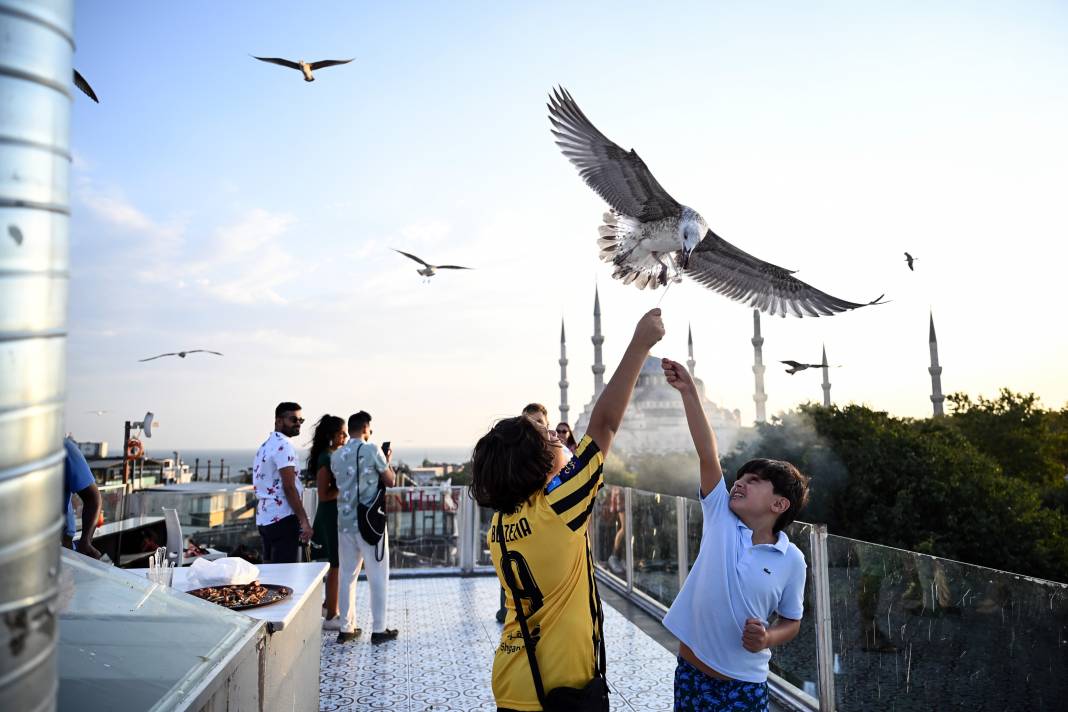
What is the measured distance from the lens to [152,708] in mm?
1457

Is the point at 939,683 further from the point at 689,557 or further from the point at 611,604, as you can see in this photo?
the point at 611,604

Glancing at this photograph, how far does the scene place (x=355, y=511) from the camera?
209 inches

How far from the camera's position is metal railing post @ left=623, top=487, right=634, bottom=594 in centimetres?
713

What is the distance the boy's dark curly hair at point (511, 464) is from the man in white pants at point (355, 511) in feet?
11.9

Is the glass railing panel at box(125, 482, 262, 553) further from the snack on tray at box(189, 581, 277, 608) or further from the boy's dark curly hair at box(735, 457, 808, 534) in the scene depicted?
the boy's dark curly hair at box(735, 457, 808, 534)

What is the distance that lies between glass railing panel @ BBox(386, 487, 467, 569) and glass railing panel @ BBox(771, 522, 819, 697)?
539cm

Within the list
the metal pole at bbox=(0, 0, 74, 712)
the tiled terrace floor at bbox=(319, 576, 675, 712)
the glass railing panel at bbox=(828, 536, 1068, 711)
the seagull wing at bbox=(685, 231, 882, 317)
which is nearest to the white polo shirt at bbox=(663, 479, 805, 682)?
the glass railing panel at bbox=(828, 536, 1068, 711)

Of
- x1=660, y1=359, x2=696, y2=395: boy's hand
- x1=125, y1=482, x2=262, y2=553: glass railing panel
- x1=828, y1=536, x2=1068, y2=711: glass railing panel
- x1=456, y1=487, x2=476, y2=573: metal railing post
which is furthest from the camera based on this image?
x1=456, y1=487, x2=476, y2=573: metal railing post

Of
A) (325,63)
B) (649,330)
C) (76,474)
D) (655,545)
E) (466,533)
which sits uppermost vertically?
(325,63)

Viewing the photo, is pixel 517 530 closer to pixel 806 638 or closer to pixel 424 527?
pixel 806 638

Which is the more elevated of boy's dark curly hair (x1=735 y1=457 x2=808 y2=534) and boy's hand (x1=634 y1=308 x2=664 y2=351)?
boy's hand (x1=634 y1=308 x2=664 y2=351)

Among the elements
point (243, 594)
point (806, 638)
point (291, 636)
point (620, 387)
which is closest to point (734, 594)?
point (620, 387)

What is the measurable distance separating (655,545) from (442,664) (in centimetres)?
230

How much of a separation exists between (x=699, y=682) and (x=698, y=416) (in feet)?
2.61
